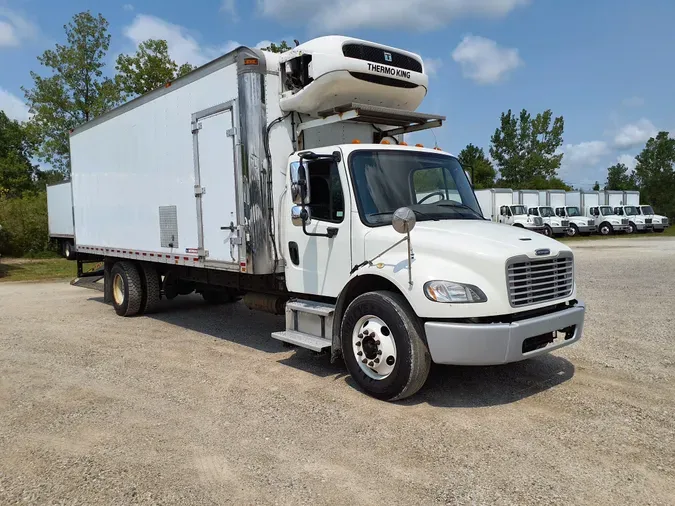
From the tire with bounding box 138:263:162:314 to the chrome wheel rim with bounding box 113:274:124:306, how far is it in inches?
20.1

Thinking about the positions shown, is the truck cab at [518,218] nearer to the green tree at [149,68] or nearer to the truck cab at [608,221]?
the truck cab at [608,221]

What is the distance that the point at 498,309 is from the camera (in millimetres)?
4785

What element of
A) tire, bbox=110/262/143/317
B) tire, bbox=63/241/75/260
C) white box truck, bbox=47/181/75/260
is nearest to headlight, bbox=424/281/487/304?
tire, bbox=110/262/143/317

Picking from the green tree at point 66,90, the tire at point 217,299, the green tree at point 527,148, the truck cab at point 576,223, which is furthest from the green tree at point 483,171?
the tire at point 217,299

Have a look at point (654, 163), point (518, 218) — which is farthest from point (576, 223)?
point (654, 163)

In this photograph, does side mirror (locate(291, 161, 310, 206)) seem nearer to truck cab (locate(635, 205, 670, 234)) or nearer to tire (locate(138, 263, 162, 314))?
tire (locate(138, 263, 162, 314))

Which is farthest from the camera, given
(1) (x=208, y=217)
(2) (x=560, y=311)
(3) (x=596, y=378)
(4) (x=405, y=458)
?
(1) (x=208, y=217)

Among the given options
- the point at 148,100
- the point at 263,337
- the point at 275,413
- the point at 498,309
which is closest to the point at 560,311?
the point at 498,309

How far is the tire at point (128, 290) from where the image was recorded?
9.92m

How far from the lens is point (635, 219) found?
125 feet

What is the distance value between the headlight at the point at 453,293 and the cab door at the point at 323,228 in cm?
123

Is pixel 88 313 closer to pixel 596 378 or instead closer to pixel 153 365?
pixel 153 365

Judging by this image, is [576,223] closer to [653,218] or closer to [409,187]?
[653,218]

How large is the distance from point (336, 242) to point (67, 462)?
10.5 ft
